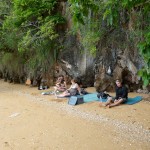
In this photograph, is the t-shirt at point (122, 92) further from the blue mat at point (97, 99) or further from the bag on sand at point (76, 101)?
the bag on sand at point (76, 101)

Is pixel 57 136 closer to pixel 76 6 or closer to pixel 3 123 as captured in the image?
pixel 3 123

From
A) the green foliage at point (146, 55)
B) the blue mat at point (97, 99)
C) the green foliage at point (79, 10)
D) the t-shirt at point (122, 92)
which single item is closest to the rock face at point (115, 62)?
the blue mat at point (97, 99)

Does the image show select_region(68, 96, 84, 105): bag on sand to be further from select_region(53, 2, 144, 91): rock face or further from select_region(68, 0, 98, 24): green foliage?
select_region(68, 0, 98, 24): green foliage

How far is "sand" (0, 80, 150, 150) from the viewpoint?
560cm

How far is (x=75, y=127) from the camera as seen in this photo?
6.84m

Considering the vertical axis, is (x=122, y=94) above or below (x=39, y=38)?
below

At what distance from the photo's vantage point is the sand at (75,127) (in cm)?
560

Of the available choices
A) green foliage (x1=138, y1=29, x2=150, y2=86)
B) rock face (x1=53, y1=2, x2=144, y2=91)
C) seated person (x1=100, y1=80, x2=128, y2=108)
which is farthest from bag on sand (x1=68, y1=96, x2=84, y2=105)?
green foliage (x1=138, y1=29, x2=150, y2=86)

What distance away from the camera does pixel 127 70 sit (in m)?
11.2

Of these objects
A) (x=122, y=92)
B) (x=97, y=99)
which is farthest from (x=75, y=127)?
(x=97, y=99)

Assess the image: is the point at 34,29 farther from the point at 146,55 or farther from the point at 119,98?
the point at 146,55

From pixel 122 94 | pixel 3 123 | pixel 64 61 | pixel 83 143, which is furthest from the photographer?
pixel 64 61

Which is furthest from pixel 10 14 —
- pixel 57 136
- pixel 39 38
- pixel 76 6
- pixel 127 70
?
pixel 76 6

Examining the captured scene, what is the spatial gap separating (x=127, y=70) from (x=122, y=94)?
2.41m
